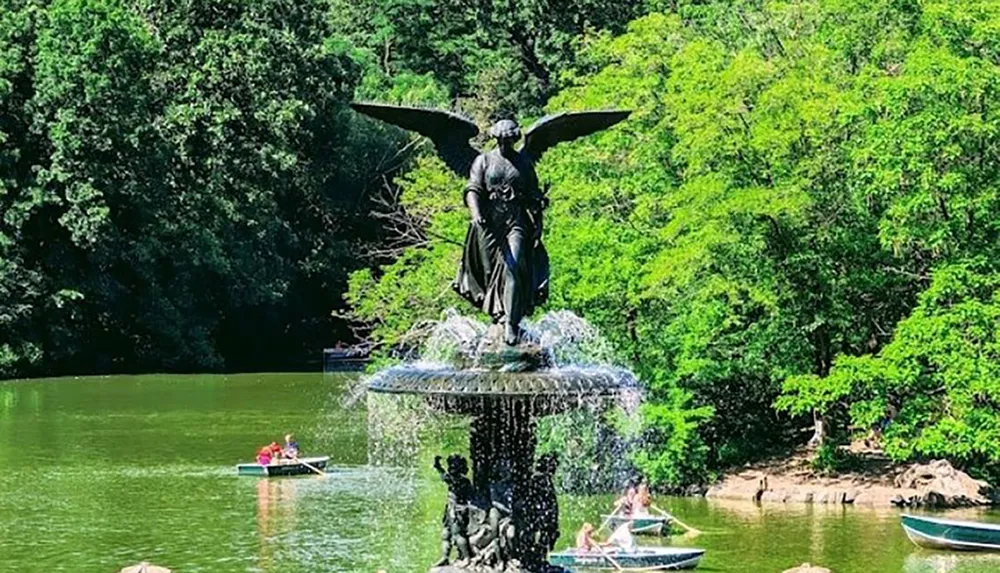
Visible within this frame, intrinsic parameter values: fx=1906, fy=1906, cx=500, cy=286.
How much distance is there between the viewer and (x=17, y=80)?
202 ft

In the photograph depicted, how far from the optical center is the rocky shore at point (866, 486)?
104 ft

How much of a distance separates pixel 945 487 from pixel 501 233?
18361 millimetres

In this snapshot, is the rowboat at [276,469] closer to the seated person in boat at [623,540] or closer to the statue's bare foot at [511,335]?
the seated person in boat at [623,540]

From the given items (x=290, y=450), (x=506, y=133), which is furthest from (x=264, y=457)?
(x=506, y=133)

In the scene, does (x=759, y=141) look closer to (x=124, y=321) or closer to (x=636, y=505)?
(x=636, y=505)

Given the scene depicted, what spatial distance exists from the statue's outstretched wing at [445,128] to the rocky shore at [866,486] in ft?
58.8

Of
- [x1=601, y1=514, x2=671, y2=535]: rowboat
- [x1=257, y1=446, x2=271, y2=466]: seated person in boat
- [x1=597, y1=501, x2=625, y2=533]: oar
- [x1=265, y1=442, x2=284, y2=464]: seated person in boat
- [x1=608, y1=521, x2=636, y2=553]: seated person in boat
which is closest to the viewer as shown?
[x1=608, y1=521, x2=636, y2=553]: seated person in boat

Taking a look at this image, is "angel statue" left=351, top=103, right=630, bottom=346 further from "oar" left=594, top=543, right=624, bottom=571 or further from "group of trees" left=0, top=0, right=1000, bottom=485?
"group of trees" left=0, top=0, right=1000, bottom=485

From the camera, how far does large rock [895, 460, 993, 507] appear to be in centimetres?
3150

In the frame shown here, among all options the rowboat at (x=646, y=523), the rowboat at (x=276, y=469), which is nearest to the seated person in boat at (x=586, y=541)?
the rowboat at (x=646, y=523)

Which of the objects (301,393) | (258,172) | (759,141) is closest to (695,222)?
(759,141)

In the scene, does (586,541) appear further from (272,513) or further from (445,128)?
(445,128)

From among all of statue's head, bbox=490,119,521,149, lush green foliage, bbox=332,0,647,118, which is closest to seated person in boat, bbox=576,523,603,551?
statue's head, bbox=490,119,521,149

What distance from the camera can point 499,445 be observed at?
1523 centimetres
